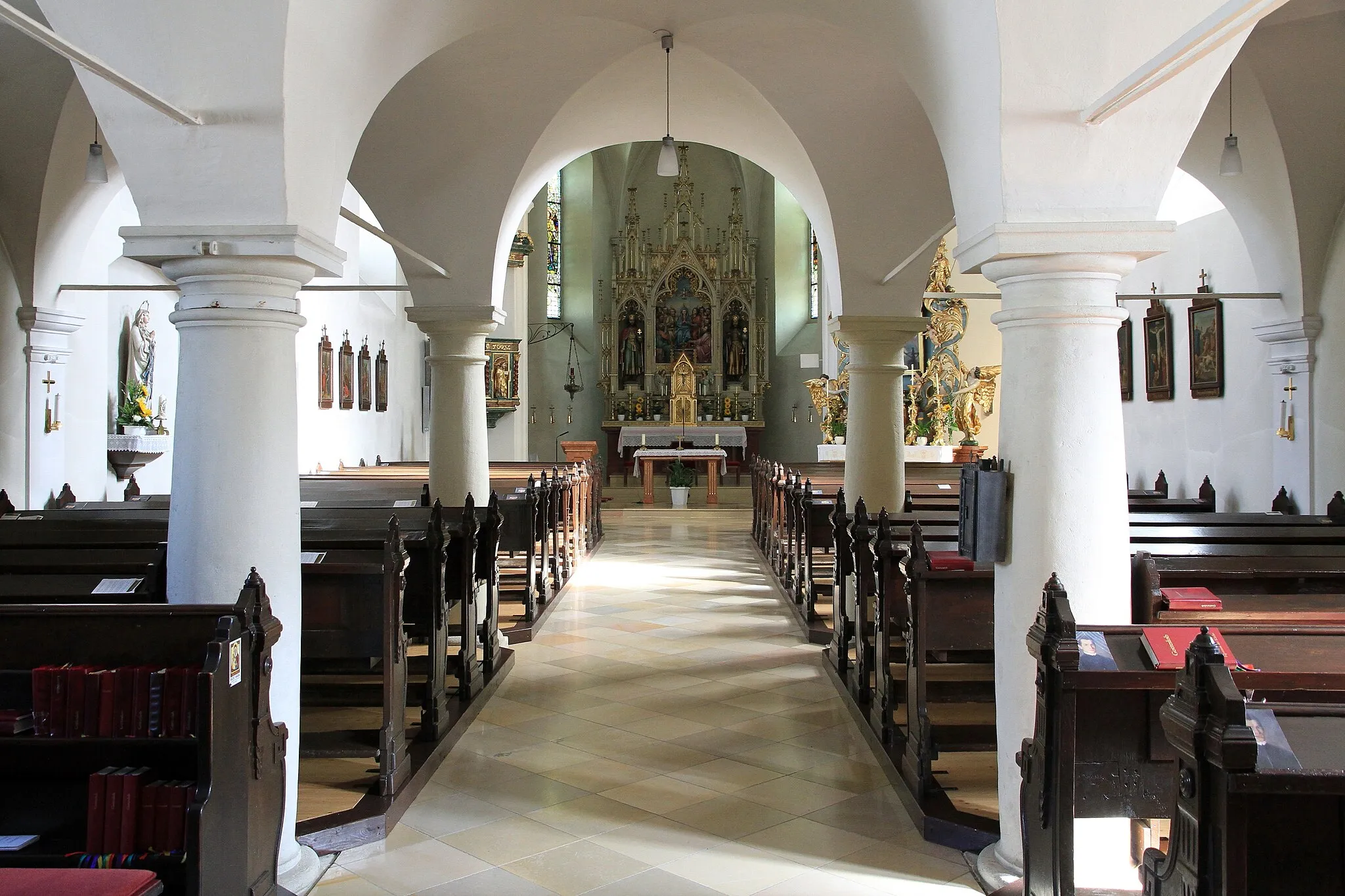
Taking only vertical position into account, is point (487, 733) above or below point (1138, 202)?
below

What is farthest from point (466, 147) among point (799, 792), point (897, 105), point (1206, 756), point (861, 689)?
point (1206, 756)

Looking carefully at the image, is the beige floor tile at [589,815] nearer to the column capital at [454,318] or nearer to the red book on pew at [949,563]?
the red book on pew at [949,563]

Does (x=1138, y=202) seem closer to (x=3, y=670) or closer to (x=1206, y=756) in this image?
(x=1206, y=756)

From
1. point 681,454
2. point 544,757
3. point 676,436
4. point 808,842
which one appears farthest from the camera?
point 676,436

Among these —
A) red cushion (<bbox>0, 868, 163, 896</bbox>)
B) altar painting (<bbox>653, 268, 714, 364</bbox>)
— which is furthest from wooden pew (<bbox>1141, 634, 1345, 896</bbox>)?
altar painting (<bbox>653, 268, 714, 364</bbox>)

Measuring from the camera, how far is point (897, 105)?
768 centimetres

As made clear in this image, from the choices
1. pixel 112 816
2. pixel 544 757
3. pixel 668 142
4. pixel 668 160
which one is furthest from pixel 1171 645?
pixel 668 142

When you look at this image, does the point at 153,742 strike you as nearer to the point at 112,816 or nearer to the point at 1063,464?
the point at 112,816

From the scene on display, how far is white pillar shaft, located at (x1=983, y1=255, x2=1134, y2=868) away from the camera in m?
4.08

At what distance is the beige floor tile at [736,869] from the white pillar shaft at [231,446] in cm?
158

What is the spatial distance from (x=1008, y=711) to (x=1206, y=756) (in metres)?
1.96

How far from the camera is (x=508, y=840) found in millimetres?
4555

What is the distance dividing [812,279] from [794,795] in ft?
69.2

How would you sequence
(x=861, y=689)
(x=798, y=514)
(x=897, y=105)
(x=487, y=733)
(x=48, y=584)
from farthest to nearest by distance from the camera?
1. (x=798, y=514)
2. (x=897, y=105)
3. (x=861, y=689)
4. (x=487, y=733)
5. (x=48, y=584)
